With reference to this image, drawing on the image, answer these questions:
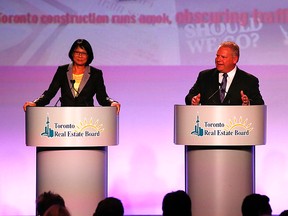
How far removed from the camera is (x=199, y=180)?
22.1ft

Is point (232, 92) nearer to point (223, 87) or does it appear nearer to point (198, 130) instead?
point (223, 87)

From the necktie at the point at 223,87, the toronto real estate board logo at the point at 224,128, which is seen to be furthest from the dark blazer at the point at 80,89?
the necktie at the point at 223,87

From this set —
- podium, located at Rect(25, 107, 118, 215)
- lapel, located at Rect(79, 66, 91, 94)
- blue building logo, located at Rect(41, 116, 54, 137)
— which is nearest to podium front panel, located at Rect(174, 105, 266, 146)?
podium, located at Rect(25, 107, 118, 215)

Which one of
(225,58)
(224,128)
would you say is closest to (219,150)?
(224,128)

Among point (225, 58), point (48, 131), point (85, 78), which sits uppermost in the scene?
point (225, 58)

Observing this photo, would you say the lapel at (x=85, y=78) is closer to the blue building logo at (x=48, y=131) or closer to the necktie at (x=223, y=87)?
the blue building logo at (x=48, y=131)

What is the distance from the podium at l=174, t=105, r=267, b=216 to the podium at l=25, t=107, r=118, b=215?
62 centimetres

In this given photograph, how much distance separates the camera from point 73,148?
21.8 ft

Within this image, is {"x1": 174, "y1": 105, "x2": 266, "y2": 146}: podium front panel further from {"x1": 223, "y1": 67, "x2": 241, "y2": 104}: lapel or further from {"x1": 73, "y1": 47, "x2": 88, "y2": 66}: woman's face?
{"x1": 73, "y1": 47, "x2": 88, "y2": 66}: woman's face

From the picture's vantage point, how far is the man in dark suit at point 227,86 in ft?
22.2

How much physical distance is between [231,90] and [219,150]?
508 mm

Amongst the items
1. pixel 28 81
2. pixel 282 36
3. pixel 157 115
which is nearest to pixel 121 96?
pixel 157 115

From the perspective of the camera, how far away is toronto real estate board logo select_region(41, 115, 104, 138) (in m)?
6.52

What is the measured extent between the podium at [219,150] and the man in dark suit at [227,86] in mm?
174
